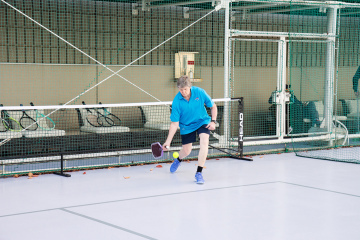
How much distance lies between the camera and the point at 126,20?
44.6 ft

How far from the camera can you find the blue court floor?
5.57 m

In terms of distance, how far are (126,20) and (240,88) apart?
4.12 meters

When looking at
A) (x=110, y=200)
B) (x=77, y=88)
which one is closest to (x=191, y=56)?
(x=77, y=88)

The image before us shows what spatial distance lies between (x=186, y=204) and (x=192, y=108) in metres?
2.00

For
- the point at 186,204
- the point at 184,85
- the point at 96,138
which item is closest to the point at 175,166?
the point at 184,85

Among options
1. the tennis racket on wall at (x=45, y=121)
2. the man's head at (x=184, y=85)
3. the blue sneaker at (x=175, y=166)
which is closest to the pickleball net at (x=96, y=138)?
the tennis racket on wall at (x=45, y=121)

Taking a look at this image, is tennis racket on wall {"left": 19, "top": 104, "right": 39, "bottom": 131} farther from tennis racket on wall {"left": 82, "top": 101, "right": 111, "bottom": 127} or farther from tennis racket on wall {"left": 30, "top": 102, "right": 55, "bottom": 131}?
tennis racket on wall {"left": 82, "top": 101, "right": 111, "bottom": 127}

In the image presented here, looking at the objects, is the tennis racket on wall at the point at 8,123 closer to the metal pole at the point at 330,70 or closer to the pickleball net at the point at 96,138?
the pickleball net at the point at 96,138

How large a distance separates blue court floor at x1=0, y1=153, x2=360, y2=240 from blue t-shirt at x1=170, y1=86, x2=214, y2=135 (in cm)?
98

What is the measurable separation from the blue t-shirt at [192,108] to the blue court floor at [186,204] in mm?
976

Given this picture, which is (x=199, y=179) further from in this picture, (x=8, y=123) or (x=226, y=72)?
(x=8, y=123)

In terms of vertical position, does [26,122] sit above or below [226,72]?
below

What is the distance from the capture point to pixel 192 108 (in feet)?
27.4

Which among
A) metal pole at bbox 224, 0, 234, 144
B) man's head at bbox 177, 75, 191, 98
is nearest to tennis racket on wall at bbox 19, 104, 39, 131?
metal pole at bbox 224, 0, 234, 144
